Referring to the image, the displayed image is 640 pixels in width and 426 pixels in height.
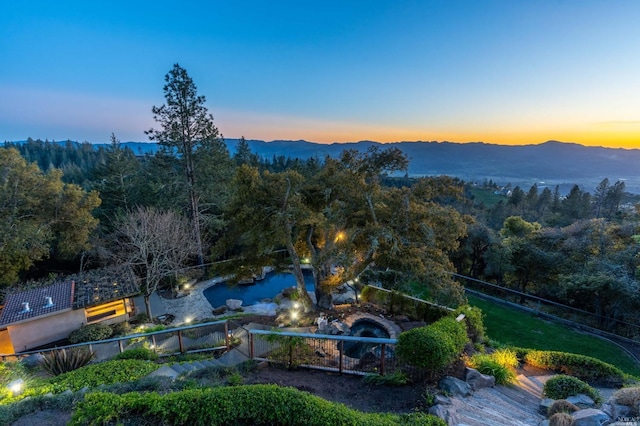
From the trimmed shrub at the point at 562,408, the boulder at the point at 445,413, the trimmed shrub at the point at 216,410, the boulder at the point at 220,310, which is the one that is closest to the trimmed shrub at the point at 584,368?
the trimmed shrub at the point at 562,408

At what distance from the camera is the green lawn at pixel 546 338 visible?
1182cm

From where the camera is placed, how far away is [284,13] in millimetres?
16344

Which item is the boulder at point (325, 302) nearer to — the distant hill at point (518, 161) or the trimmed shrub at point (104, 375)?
the trimmed shrub at point (104, 375)

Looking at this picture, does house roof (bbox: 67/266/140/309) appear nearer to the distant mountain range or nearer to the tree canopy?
the tree canopy

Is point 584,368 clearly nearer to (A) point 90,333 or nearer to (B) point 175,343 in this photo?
(B) point 175,343

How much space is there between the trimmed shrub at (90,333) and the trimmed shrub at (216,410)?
37.3ft

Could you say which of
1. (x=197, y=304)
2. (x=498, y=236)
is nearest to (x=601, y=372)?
(x=498, y=236)

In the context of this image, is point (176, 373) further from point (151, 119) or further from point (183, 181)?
point (151, 119)

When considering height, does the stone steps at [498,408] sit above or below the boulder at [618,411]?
below

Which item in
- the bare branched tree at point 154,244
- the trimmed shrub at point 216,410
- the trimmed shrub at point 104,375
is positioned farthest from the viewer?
the bare branched tree at point 154,244

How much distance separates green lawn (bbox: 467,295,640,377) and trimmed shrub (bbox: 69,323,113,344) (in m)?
16.5

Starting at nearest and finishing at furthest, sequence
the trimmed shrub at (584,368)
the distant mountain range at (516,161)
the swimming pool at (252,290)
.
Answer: the trimmed shrub at (584,368), the swimming pool at (252,290), the distant mountain range at (516,161)

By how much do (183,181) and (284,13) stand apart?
1222 centimetres

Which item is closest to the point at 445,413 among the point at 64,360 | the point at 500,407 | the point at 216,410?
the point at 500,407
